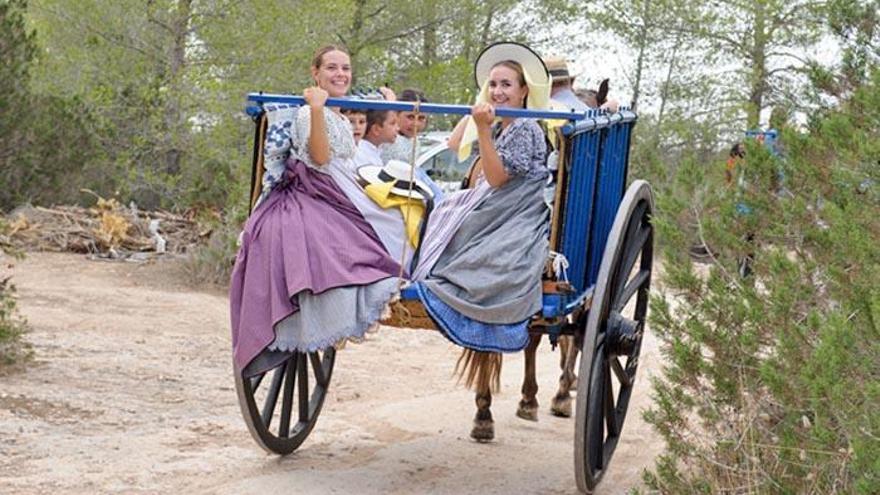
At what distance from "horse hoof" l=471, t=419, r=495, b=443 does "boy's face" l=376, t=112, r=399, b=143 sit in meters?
1.44

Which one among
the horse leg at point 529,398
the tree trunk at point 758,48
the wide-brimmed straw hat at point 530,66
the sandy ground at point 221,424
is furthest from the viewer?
the tree trunk at point 758,48

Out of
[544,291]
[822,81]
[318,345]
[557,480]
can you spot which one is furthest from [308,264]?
[822,81]

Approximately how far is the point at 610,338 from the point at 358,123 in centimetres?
163

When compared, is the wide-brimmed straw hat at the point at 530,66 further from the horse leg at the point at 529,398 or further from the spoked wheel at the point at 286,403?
the horse leg at the point at 529,398

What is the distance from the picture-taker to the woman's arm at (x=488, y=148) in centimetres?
596

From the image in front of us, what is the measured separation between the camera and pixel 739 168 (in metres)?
5.75

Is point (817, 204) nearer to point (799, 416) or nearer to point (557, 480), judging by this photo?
point (799, 416)

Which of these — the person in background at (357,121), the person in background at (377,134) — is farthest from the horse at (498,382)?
the person in background at (357,121)

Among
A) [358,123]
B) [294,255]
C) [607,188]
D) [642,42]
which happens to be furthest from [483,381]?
[642,42]

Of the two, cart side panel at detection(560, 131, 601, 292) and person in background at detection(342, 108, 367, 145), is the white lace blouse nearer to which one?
person in background at detection(342, 108, 367, 145)

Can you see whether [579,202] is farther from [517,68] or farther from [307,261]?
[307,261]

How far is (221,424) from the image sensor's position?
306 inches

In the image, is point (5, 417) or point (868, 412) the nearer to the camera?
point (868, 412)

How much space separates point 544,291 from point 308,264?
931 mm
